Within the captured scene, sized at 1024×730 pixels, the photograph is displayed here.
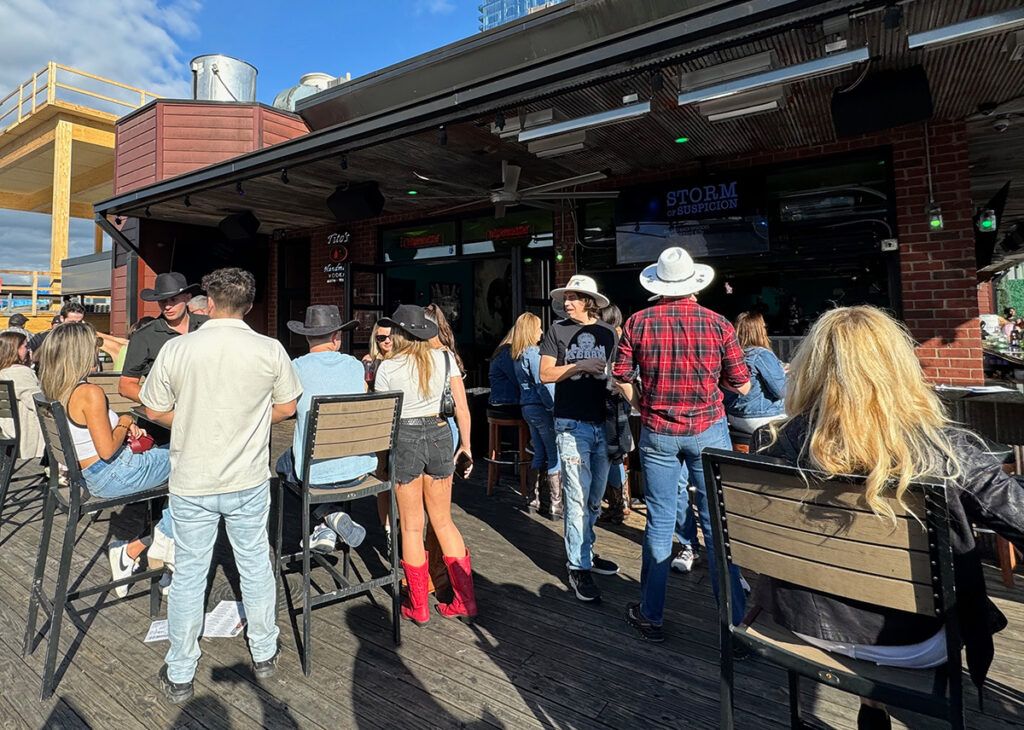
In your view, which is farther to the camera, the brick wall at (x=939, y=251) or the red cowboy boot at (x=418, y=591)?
the brick wall at (x=939, y=251)

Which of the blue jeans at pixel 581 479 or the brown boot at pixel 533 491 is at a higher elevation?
the blue jeans at pixel 581 479

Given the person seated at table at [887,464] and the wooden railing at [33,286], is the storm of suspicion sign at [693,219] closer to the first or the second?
the person seated at table at [887,464]

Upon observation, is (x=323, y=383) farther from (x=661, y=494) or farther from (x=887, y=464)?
(x=887, y=464)

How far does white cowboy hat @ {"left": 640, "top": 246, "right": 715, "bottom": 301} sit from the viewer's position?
2.54 metres

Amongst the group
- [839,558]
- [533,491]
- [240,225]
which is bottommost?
[533,491]

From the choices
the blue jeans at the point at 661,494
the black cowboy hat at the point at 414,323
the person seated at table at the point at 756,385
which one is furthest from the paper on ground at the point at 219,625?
the person seated at table at the point at 756,385

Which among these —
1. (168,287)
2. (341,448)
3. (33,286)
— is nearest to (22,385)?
(168,287)

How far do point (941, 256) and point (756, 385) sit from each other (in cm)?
230

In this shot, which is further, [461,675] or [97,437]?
[97,437]

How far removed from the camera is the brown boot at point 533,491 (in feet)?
14.8

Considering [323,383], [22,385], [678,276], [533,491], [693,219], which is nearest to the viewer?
[678,276]

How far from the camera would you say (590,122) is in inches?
143

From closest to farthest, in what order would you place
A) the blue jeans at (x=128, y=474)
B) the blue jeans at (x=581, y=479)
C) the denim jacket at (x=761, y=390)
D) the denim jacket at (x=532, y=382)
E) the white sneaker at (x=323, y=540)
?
the blue jeans at (x=128, y=474) → the blue jeans at (x=581, y=479) → the white sneaker at (x=323, y=540) → the denim jacket at (x=761, y=390) → the denim jacket at (x=532, y=382)

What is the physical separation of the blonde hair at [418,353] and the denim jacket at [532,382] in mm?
1490
